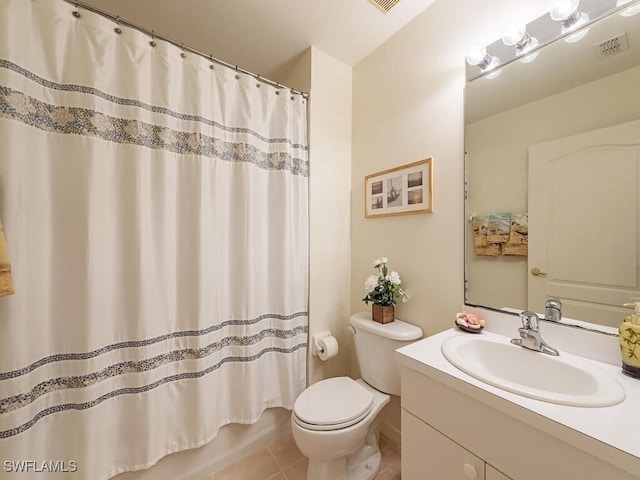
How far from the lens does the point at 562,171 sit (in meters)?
0.93

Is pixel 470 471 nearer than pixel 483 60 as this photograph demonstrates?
Yes

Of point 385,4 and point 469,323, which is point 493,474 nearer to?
point 469,323

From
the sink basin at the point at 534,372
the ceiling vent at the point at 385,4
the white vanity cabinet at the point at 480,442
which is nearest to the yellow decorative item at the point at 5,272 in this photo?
the white vanity cabinet at the point at 480,442

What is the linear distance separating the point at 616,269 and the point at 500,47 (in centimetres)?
100

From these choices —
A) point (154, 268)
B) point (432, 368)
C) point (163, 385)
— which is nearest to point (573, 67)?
point (432, 368)

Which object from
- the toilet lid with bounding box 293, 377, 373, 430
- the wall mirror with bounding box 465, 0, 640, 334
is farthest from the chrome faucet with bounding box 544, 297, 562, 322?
the toilet lid with bounding box 293, 377, 373, 430

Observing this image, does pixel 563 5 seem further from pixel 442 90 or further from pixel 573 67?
pixel 442 90

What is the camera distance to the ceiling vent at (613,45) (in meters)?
0.83

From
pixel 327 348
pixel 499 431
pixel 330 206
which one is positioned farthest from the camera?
pixel 330 206

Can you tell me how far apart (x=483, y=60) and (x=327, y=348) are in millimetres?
1682

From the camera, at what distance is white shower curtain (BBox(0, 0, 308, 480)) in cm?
88

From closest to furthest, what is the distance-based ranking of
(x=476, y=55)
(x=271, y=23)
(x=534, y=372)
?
(x=534, y=372) → (x=476, y=55) → (x=271, y=23)

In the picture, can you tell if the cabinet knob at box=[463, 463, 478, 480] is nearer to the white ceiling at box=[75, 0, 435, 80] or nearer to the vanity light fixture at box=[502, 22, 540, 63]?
the vanity light fixture at box=[502, 22, 540, 63]

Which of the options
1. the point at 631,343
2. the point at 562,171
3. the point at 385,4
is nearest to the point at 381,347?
the point at 631,343
